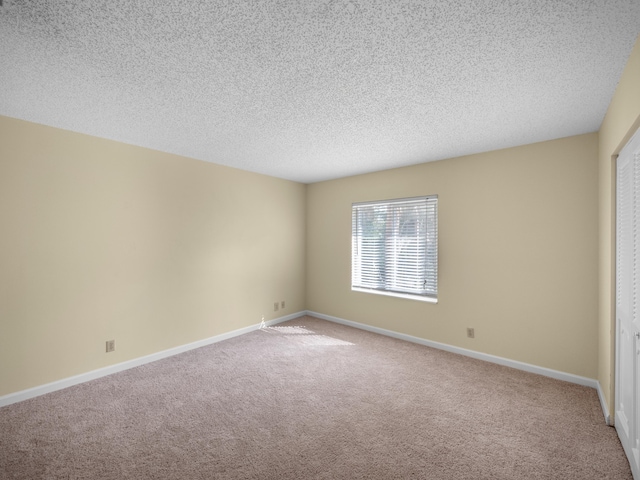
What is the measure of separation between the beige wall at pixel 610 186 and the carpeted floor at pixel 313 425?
516mm

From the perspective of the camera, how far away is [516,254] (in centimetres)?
324

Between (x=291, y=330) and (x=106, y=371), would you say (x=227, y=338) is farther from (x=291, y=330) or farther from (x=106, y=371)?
(x=106, y=371)

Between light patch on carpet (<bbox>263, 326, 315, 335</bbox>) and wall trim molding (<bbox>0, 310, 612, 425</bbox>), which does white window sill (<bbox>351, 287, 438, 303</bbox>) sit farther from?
light patch on carpet (<bbox>263, 326, 315, 335</bbox>)

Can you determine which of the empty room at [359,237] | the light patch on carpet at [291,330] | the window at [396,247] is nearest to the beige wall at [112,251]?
the empty room at [359,237]

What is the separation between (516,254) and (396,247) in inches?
60.3

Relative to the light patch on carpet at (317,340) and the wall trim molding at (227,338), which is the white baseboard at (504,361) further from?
the light patch on carpet at (317,340)

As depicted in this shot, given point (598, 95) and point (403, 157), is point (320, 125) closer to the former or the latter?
point (403, 157)

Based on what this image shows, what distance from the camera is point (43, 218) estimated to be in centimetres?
270

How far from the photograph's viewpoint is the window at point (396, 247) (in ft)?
13.0

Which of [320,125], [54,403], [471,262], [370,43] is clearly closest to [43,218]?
[54,403]

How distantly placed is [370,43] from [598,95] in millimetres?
1895

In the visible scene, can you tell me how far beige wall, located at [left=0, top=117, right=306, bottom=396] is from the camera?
2.57 metres

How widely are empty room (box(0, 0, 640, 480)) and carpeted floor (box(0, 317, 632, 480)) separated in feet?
0.07

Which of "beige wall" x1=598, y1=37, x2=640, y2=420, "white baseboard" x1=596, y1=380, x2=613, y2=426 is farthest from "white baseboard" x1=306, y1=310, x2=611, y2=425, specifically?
"beige wall" x1=598, y1=37, x2=640, y2=420
